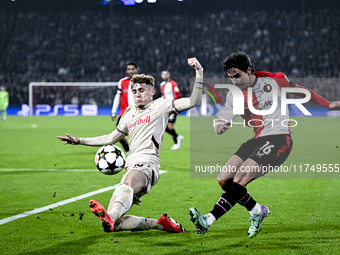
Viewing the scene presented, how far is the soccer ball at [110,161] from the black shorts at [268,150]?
4.21 feet

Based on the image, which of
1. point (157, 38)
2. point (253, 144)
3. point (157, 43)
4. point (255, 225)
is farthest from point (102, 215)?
point (157, 38)

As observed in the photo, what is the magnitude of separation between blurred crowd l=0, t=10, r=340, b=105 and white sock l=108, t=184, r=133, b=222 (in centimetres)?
2680

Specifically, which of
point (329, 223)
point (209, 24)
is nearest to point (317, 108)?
point (209, 24)

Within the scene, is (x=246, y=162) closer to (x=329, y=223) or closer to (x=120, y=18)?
(x=329, y=223)

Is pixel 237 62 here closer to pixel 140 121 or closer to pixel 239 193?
pixel 140 121

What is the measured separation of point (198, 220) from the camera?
4.23 meters

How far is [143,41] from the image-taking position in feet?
113

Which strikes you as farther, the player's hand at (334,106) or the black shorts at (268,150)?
the player's hand at (334,106)

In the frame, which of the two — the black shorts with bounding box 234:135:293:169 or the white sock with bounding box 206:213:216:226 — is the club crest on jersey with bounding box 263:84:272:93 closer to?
the black shorts with bounding box 234:135:293:169

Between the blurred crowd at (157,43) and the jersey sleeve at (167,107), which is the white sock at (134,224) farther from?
the blurred crowd at (157,43)

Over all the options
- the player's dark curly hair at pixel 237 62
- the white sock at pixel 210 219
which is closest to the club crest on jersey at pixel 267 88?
the player's dark curly hair at pixel 237 62

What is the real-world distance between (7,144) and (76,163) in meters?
4.65

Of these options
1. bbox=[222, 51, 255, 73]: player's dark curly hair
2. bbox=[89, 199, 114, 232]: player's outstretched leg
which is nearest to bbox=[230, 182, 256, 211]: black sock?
bbox=[222, 51, 255, 73]: player's dark curly hair

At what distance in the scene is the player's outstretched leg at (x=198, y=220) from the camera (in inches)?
166
